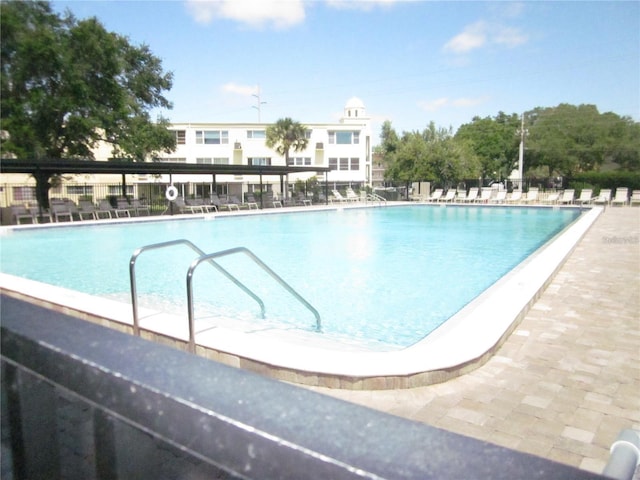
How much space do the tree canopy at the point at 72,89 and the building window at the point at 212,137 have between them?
1524 centimetres

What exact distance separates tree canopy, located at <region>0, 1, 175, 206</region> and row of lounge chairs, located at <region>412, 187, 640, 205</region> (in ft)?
57.1

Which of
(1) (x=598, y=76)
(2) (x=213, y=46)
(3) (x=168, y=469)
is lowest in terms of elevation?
(3) (x=168, y=469)

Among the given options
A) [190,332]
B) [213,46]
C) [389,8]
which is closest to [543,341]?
[190,332]

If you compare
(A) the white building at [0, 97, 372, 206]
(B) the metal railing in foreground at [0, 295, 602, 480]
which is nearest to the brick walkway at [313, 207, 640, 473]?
(B) the metal railing in foreground at [0, 295, 602, 480]

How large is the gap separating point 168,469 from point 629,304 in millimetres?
6196

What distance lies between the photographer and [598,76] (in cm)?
3741

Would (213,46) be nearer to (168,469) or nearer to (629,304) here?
(629,304)

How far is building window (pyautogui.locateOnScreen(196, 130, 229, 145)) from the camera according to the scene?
4197 cm

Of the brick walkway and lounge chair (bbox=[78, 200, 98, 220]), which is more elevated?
lounge chair (bbox=[78, 200, 98, 220])

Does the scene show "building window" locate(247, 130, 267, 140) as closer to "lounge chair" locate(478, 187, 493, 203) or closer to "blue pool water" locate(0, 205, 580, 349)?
"lounge chair" locate(478, 187, 493, 203)

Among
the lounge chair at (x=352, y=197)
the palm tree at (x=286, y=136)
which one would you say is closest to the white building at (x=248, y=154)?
the palm tree at (x=286, y=136)

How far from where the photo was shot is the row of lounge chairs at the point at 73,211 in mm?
17953

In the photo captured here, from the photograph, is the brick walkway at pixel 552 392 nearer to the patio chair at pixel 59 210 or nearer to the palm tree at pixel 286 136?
the patio chair at pixel 59 210

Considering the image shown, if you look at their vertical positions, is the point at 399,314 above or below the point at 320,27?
below
